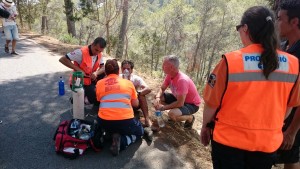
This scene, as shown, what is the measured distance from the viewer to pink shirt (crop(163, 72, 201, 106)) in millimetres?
4309

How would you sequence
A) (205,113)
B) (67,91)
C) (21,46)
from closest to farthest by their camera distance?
1. (205,113)
2. (67,91)
3. (21,46)

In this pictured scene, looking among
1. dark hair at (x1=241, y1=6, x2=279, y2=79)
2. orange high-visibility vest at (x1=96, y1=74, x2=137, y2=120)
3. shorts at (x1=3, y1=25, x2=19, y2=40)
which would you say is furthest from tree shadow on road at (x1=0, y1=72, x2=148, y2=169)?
shorts at (x1=3, y1=25, x2=19, y2=40)

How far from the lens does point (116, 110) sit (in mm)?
3715

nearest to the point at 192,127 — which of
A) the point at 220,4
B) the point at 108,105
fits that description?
the point at 108,105

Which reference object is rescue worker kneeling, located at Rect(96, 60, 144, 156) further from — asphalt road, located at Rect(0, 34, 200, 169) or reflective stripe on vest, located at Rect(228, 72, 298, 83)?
reflective stripe on vest, located at Rect(228, 72, 298, 83)

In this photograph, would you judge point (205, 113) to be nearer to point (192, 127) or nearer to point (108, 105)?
point (108, 105)

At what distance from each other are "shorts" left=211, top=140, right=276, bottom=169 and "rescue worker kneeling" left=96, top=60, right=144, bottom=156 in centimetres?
182

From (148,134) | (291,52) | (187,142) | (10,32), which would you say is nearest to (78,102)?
(148,134)

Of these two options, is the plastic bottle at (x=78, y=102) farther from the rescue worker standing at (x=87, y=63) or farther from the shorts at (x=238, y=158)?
the shorts at (x=238, y=158)

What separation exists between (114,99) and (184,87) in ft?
3.82

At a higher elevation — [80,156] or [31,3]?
[31,3]

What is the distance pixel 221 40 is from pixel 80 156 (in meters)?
31.5

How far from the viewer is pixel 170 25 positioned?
34781mm

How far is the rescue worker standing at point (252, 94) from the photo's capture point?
1850 millimetres
